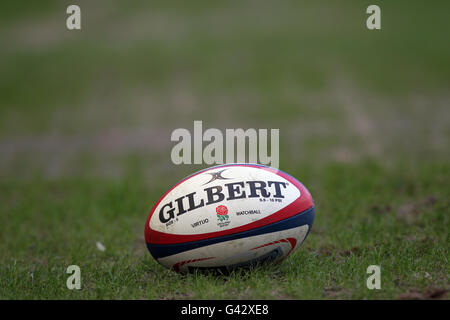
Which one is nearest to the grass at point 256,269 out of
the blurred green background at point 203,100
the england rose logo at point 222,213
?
the blurred green background at point 203,100

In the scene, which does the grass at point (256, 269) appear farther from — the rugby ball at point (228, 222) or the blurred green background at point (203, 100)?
the rugby ball at point (228, 222)

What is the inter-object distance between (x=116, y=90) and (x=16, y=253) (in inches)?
430

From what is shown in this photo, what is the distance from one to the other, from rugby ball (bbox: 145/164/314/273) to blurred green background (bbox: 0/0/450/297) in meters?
0.84

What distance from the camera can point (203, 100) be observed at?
14531 mm

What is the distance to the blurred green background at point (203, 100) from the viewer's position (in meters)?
7.00

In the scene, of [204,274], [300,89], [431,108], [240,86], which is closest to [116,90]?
[240,86]

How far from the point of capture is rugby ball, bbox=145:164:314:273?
3.94 meters

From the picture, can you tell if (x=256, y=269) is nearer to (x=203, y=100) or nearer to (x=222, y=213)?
(x=222, y=213)

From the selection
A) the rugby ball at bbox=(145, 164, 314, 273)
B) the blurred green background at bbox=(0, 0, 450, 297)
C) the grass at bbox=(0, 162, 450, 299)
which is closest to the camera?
the grass at bbox=(0, 162, 450, 299)

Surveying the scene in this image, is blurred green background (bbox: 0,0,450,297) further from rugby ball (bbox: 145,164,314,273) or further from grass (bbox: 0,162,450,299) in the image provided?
rugby ball (bbox: 145,164,314,273)

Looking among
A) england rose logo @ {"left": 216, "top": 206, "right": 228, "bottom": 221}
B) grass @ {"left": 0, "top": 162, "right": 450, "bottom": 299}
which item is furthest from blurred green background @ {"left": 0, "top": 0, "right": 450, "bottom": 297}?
england rose logo @ {"left": 216, "top": 206, "right": 228, "bottom": 221}

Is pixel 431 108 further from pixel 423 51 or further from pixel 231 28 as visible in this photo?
pixel 231 28

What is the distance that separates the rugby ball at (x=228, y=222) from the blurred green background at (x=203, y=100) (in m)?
0.84

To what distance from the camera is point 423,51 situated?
716 inches
